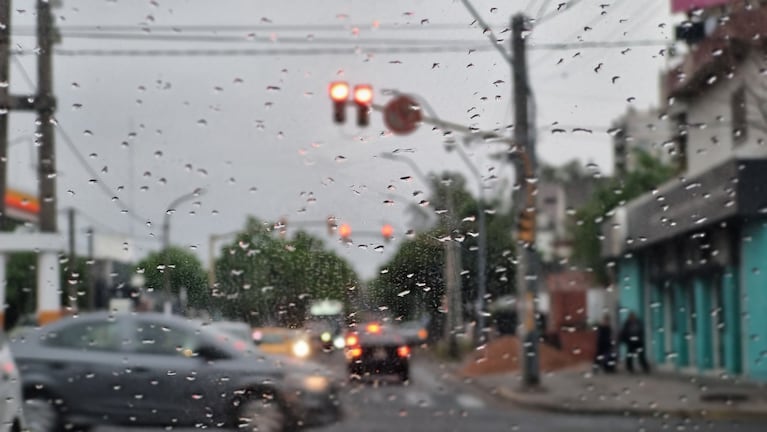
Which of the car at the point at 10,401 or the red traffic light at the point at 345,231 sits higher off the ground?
the red traffic light at the point at 345,231

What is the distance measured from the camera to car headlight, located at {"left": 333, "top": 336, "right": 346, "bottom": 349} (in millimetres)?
4164

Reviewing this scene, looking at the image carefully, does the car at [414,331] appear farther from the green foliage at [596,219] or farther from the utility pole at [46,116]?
the utility pole at [46,116]

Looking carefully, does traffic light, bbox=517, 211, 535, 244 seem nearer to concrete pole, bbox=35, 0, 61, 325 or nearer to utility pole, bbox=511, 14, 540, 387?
utility pole, bbox=511, 14, 540, 387

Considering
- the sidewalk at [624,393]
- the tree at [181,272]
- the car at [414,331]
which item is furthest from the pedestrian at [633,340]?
the tree at [181,272]

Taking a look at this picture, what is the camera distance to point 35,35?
429 centimetres

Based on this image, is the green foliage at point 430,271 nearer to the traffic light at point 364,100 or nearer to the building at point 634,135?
the traffic light at point 364,100

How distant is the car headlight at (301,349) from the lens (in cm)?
434

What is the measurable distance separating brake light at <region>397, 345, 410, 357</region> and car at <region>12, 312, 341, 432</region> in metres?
0.43

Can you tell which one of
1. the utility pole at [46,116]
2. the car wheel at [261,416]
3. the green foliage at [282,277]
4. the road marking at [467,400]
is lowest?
the road marking at [467,400]

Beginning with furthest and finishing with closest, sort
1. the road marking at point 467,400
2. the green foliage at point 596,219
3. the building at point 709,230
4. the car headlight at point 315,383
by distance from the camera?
the road marking at point 467,400 → the building at point 709,230 → the green foliage at point 596,219 → the car headlight at point 315,383

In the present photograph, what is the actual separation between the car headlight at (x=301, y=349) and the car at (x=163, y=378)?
3.5 inches

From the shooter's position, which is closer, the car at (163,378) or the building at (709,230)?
the car at (163,378)

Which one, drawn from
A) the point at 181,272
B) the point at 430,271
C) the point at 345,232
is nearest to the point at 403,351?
the point at 430,271

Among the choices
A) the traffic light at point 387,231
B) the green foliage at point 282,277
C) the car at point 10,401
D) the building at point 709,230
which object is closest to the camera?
the green foliage at point 282,277
